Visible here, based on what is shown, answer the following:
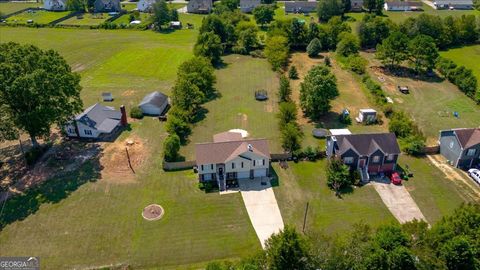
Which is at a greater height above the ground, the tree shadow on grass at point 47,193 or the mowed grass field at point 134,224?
the tree shadow on grass at point 47,193

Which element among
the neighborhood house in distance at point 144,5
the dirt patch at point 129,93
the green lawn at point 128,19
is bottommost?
the dirt patch at point 129,93

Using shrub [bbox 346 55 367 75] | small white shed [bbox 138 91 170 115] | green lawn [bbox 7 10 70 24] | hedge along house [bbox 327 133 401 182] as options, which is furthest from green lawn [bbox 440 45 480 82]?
green lawn [bbox 7 10 70 24]

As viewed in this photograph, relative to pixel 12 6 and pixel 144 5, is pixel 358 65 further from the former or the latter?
pixel 12 6

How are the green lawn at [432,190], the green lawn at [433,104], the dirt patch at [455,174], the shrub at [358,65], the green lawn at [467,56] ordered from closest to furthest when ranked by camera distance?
the green lawn at [432,190] → the dirt patch at [455,174] → the green lawn at [433,104] → the shrub at [358,65] → the green lawn at [467,56]

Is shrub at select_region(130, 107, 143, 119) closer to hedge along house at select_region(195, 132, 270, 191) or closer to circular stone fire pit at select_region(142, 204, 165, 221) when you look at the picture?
hedge along house at select_region(195, 132, 270, 191)

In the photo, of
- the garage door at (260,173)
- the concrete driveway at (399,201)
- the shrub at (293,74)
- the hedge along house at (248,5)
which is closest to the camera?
the concrete driveway at (399,201)

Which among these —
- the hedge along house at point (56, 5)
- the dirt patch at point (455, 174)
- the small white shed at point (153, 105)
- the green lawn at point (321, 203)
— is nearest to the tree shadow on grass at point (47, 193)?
the small white shed at point (153, 105)

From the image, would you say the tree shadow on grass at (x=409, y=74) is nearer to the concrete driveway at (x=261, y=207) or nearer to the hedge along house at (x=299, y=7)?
the concrete driveway at (x=261, y=207)
